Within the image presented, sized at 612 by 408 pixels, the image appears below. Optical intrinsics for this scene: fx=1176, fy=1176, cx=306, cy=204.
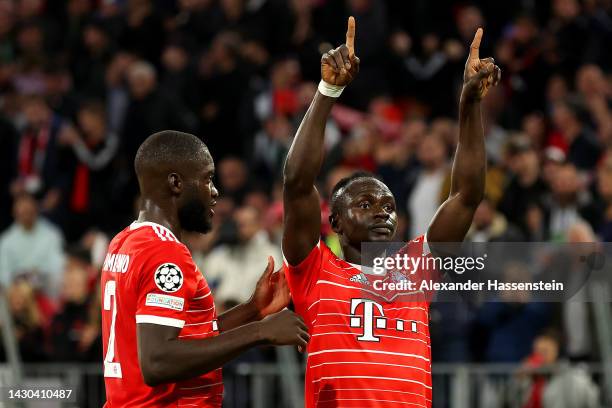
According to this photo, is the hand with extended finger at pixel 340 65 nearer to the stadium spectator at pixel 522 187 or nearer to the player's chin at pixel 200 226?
the player's chin at pixel 200 226

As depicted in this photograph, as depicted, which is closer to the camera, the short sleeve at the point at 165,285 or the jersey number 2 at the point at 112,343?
the short sleeve at the point at 165,285

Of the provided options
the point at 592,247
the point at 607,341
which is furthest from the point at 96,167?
the point at 592,247

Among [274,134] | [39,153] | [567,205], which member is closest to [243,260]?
[274,134]

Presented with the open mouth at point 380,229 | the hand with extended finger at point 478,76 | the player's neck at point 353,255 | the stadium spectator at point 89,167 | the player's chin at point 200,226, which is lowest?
the player's neck at point 353,255

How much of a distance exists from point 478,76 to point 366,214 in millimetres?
865

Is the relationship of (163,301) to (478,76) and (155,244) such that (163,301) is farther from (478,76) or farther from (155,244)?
(478,76)

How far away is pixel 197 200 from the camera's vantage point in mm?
5410

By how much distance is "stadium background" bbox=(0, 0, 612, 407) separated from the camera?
10.5 meters

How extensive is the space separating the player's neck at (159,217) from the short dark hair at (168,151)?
0.56 feet

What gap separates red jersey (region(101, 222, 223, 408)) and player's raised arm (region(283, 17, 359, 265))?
21.1 inches

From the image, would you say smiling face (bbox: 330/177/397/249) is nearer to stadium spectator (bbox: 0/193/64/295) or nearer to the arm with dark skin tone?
the arm with dark skin tone

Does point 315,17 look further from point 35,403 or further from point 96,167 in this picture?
point 35,403

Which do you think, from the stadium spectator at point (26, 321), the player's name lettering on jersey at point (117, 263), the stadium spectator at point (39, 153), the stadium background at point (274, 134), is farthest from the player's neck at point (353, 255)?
the stadium spectator at point (39, 153)

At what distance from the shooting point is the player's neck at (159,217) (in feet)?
17.7
